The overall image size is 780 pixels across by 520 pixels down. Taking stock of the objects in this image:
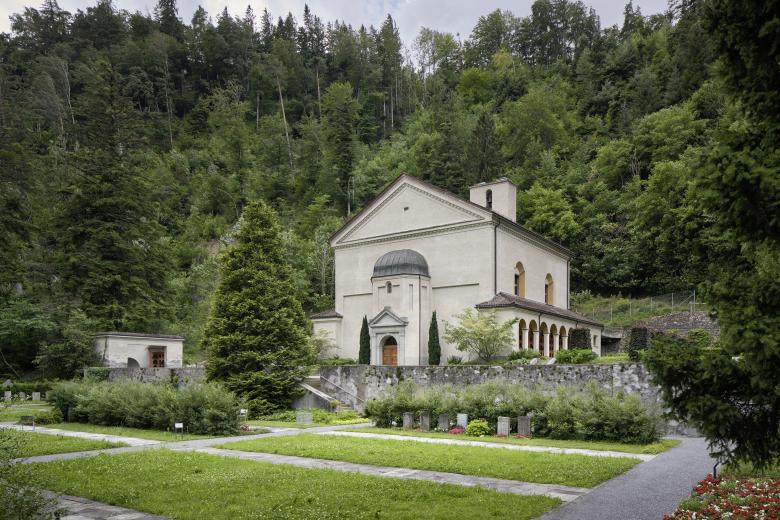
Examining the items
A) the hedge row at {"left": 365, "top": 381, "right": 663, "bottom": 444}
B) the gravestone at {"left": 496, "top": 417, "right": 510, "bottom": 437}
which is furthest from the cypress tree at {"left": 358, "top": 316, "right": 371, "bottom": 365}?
the gravestone at {"left": 496, "top": 417, "right": 510, "bottom": 437}

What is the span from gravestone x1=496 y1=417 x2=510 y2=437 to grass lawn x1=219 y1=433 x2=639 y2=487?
3.70 metres

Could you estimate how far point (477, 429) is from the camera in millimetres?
20078

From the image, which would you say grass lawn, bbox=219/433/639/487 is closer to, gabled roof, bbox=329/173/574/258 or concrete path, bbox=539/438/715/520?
concrete path, bbox=539/438/715/520

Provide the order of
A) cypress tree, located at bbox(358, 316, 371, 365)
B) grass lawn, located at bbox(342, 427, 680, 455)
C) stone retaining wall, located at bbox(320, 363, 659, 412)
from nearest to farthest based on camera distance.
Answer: grass lawn, located at bbox(342, 427, 680, 455)
stone retaining wall, located at bbox(320, 363, 659, 412)
cypress tree, located at bbox(358, 316, 371, 365)

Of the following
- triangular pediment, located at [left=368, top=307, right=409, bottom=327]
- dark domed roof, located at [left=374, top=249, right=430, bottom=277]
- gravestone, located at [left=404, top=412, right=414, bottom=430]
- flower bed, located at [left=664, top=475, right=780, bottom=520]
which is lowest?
gravestone, located at [left=404, top=412, right=414, bottom=430]

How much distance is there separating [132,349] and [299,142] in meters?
46.4

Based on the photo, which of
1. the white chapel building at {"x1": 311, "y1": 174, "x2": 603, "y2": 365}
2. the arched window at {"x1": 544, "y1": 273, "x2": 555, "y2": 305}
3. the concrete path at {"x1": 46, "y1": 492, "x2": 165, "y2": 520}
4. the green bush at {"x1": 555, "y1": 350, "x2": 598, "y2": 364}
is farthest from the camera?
the arched window at {"x1": 544, "y1": 273, "x2": 555, "y2": 305}

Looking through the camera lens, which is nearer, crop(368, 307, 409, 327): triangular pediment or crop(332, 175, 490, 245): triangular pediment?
crop(368, 307, 409, 327): triangular pediment

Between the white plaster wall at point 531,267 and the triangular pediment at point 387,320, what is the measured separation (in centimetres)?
653

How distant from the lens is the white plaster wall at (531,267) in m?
36.1

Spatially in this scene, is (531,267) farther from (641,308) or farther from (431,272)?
(641,308)

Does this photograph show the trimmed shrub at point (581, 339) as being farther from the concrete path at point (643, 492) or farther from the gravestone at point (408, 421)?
the concrete path at point (643, 492)

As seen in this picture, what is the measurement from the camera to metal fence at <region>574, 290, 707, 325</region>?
145 ft

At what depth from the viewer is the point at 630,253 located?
52219mm
